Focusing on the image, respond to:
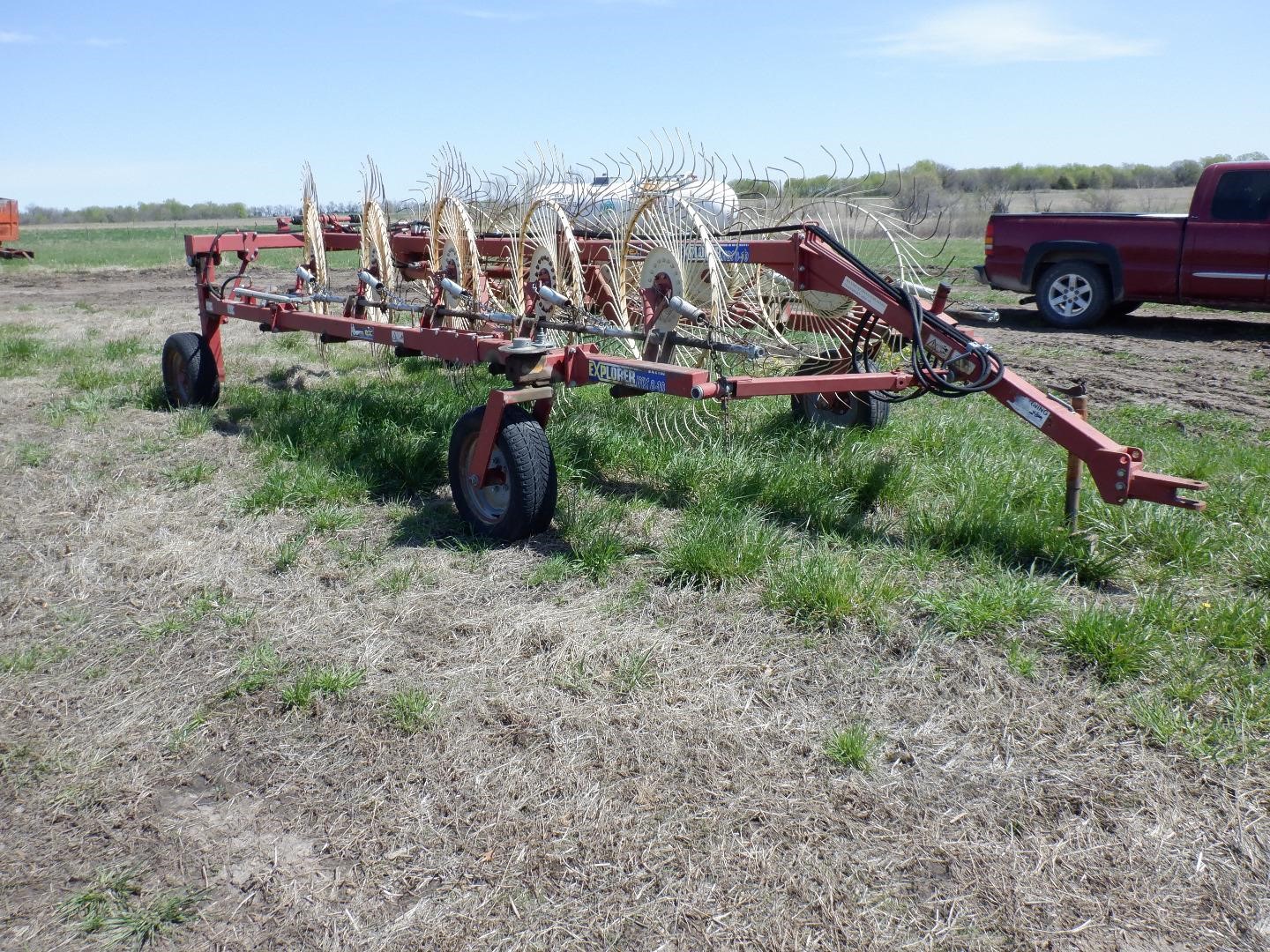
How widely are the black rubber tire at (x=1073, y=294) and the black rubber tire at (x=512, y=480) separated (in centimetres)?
961

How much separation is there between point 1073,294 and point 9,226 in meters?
28.9

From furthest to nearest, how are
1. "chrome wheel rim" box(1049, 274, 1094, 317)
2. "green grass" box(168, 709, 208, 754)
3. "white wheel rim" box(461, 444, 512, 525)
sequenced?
"chrome wheel rim" box(1049, 274, 1094, 317) → "white wheel rim" box(461, 444, 512, 525) → "green grass" box(168, 709, 208, 754)

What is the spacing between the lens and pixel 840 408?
6.89 metres

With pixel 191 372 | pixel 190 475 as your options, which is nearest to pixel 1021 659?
pixel 190 475

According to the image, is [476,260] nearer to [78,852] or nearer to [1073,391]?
[1073,391]

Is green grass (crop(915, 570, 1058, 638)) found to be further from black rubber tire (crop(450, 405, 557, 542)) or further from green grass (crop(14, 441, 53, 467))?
green grass (crop(14, 441, 53, 467))

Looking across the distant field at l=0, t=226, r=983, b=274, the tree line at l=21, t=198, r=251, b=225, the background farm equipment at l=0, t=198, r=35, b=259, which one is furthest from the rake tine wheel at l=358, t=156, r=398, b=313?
the tree line at l=21, t=198, r=251, b=225

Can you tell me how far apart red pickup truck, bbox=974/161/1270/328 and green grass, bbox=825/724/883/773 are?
10.2 meters

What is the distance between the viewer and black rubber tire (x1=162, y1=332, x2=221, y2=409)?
7.84 m

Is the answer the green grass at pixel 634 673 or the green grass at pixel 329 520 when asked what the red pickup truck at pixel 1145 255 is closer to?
the green grass at pixel 329 520

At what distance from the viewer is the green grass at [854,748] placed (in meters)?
3.23

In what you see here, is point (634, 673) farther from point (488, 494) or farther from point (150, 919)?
point (488, 494)

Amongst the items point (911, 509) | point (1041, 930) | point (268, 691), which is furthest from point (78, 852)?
point (911, 509)

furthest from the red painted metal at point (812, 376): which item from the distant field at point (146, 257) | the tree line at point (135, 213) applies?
the tree line at point (135, 213)
